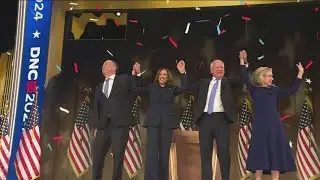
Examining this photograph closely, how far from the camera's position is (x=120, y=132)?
4570 mm

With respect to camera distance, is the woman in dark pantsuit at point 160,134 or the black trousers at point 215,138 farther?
the woman in dark pantsuit at point 160,134

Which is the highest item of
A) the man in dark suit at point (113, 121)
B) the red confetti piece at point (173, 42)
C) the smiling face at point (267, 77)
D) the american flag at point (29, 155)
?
the red confetti piece at point (173, 42)

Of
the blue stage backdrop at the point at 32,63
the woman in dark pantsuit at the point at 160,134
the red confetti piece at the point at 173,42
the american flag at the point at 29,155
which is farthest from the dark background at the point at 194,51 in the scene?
the woman in dark pantsuit at the point at 160,134

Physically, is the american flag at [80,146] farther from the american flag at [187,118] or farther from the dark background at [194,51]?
the american flag at [187,118]

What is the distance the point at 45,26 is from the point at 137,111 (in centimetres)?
161

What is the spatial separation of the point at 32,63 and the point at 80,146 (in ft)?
4.03

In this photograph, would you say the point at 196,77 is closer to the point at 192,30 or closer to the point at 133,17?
the point at 192,30

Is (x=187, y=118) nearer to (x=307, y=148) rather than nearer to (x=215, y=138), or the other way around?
(x=215, y=138)

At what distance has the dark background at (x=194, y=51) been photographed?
5.26 metres

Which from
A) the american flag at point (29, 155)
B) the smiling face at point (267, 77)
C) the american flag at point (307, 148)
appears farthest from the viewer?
the american flag at point (29, 155)

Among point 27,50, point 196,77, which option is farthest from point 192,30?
point 27,50

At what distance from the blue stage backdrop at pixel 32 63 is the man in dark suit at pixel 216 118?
2.06 meters

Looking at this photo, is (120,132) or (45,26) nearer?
(120,132)

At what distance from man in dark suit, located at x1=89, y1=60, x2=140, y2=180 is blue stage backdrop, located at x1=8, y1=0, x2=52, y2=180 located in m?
0.98
